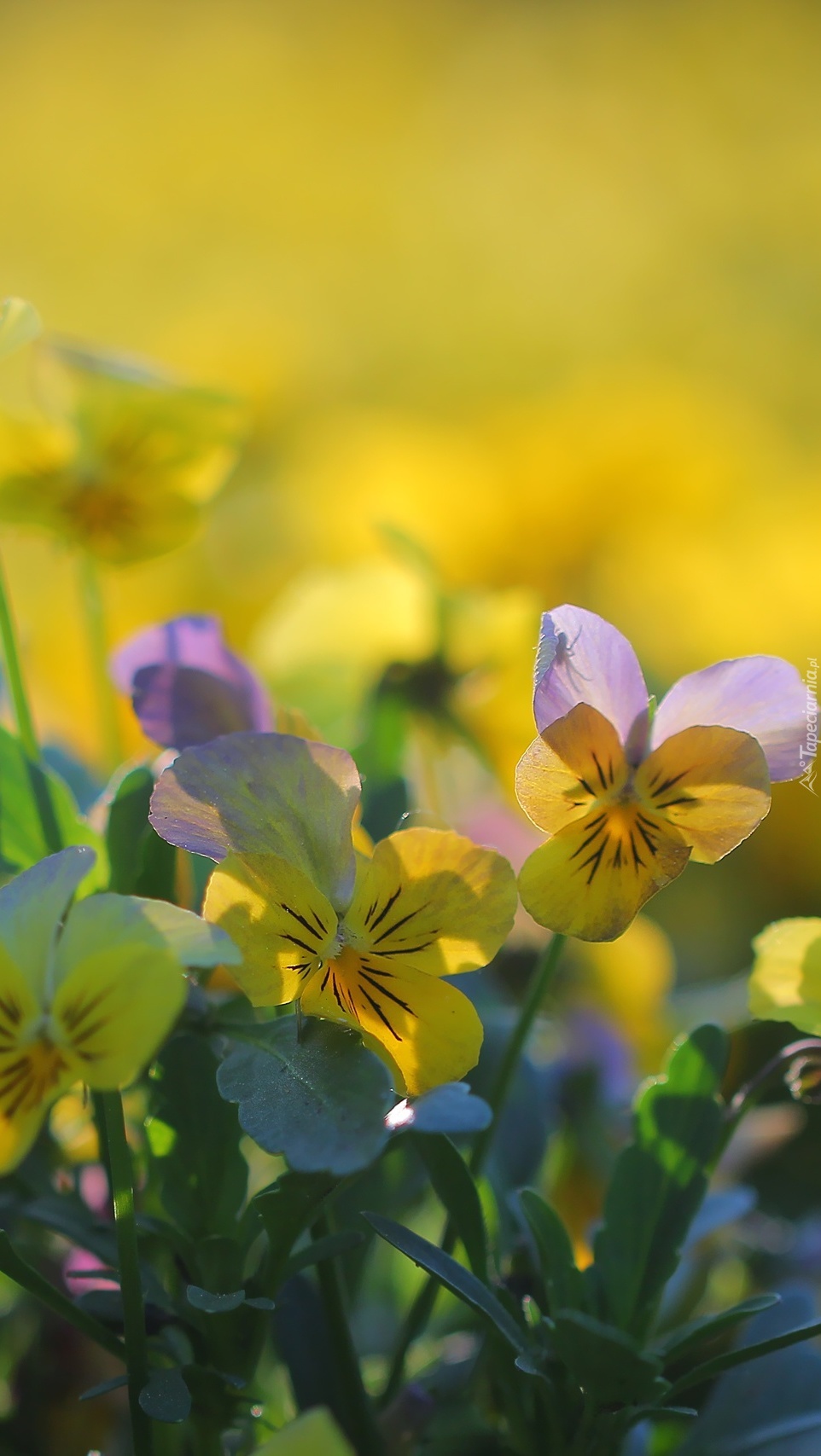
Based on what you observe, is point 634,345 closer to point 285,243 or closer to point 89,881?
point 285,243

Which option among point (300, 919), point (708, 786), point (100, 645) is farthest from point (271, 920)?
point (100, 645)

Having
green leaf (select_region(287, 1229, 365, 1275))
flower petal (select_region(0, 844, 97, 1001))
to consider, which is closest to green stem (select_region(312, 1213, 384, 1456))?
green leaf (select_region(287, 1229, 365, 1275))

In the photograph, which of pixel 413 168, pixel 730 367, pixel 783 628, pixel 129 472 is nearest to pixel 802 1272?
pixel 129 472

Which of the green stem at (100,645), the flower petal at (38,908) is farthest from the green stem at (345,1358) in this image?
the green stem at (100,645)

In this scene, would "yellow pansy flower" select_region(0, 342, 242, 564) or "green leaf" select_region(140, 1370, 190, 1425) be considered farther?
"yellow pansy flower" select_region(0, 342, 242, 564)

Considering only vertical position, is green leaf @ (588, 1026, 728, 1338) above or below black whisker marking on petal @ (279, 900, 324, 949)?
below

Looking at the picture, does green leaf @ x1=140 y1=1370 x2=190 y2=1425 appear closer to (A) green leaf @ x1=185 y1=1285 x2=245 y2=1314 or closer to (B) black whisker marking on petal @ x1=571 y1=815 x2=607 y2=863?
(A) green leaf @ x1=185 y1=1285 x2=245 y2=1314

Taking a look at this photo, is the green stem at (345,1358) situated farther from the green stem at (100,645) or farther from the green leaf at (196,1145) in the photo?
the green stem at (100,645)
